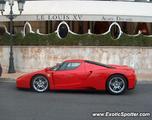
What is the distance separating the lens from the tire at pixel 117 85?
15.6 meters

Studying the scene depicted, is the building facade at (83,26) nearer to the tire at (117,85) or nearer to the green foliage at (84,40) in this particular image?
the green foliage at (84,40)

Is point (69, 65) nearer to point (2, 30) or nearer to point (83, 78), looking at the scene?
point (83, 78)

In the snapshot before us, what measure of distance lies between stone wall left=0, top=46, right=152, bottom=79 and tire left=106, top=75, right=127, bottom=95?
978 centimetres

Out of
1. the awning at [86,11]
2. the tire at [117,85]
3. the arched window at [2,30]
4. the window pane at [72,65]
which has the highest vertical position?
the awning at [86,11]

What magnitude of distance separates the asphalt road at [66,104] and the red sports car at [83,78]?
281mm

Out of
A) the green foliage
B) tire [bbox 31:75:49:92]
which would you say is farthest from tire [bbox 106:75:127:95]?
the green foliage

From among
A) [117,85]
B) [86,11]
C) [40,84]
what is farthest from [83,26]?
[117,85]

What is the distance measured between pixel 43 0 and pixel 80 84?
50.2 ft

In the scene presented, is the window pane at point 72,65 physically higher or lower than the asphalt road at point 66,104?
higher

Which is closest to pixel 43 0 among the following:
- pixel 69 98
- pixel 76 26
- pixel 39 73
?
pixel 76 26

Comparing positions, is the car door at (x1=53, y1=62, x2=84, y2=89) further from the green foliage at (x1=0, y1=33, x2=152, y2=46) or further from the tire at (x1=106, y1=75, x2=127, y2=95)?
the green foliage at (x1=0, y1=33, x2=152, y2=46)

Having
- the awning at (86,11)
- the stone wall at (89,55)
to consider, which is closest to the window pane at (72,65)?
the stone wall at (89,55)

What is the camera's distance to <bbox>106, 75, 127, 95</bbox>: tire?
15.6 meters

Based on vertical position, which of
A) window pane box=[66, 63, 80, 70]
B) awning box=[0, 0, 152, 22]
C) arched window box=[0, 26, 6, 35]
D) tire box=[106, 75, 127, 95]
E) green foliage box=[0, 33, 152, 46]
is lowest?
tire box=[106, 75, 127, 95]
